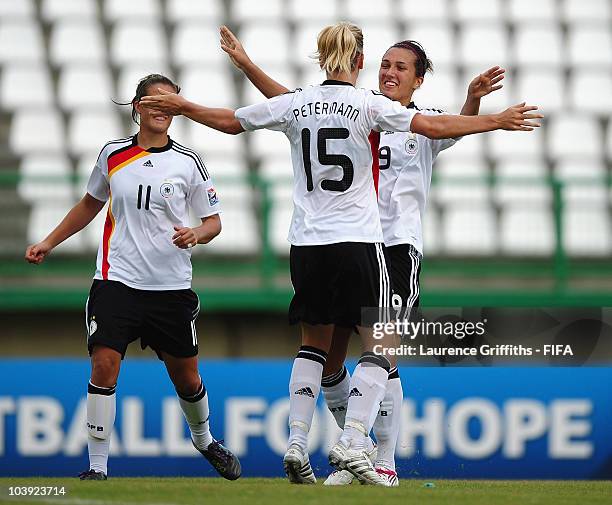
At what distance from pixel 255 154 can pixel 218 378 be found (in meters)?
5.26

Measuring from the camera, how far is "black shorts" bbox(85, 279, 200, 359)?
5.96 metres

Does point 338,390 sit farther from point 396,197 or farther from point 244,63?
point 244,63

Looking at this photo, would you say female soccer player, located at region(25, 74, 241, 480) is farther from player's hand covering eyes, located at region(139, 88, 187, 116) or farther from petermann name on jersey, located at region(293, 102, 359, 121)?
petermann name on jersey, located at region(293, 102, 359, 121)

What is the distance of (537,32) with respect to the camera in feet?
51.9

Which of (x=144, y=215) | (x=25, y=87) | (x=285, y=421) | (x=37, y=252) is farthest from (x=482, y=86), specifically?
(x=25, y=87)

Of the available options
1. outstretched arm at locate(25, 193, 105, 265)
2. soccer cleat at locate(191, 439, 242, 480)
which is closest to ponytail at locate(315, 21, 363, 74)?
outstretched arm at locate(25, 193, 105, 265)

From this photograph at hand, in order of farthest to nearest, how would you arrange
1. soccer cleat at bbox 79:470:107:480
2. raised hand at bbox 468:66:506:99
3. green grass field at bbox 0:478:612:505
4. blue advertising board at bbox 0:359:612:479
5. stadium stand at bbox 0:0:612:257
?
stadium stand at bbox 0:0:612:257, blue advertising board at bbox 0:359:612:479, soccer cleat at bbox 79:470:107:480, raised hand at bbox 468:66:506:99, green grass field at bbox 0:478:612:505

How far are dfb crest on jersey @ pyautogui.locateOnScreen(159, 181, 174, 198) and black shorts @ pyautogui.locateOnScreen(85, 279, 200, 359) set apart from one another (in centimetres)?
48

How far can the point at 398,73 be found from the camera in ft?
20.5

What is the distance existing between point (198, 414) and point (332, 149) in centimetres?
177

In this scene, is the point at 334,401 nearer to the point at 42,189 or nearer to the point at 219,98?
the point at 42,189

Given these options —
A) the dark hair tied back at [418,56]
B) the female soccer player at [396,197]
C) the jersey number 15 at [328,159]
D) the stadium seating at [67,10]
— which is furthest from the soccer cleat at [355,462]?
the stadium seating at [67,10]

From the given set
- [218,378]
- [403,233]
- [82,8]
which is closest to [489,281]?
[218,378]

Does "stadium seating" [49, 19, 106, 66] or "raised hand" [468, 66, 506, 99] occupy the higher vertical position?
"stadium seating" [49, 19, 106, 66]
